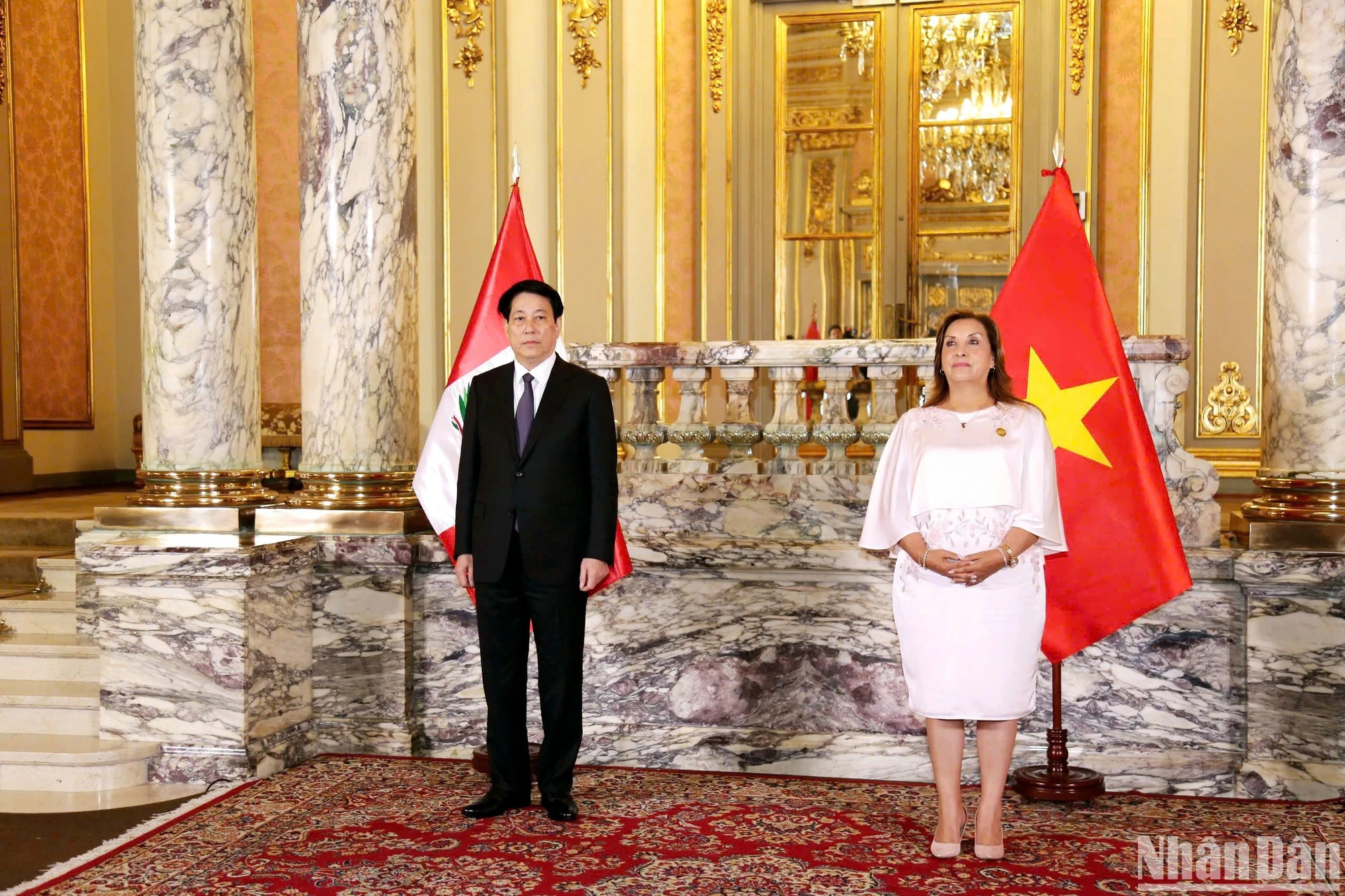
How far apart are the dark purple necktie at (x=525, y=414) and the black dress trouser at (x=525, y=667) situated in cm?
30

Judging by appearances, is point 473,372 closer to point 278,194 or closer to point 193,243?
point 193,243

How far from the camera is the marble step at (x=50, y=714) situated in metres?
4.82

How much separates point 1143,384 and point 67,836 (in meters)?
3.94

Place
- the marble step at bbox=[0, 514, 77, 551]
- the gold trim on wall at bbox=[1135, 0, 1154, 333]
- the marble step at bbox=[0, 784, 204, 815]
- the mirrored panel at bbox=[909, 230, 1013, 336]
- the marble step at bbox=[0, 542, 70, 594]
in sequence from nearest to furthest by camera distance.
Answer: the marble step at bbox=[0, 784, 204, 815]
the marble step at bbox=[0, 542, 70, 594]
the marble step at bbox=[0, 514, 77, 551]
the gold trim on wall at bbox=[1135, 0, 1154, 333]
the mirrored panel at bbox=[909, 230, 1013, 336]

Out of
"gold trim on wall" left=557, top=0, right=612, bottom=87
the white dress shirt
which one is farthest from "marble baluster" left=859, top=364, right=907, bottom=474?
"gold trim on wall" left=557, top=0, right=612, bottom=87

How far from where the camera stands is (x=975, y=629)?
356cm

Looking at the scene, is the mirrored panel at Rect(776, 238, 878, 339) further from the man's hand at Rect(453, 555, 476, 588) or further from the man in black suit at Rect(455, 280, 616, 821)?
the man's hand at Rect(453, 555, 476, 588)

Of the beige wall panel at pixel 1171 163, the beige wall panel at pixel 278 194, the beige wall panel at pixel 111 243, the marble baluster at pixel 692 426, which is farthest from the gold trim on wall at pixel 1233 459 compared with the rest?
the beige wall panel at pixel 111 243

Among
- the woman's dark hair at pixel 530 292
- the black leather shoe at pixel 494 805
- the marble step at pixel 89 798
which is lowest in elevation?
the marble step at pixel 89 798

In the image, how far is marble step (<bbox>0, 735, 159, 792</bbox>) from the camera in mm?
4480

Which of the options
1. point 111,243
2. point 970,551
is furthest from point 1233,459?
point 111,243

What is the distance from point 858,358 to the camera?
539cm

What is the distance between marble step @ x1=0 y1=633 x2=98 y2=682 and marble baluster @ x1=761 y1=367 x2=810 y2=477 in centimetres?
280

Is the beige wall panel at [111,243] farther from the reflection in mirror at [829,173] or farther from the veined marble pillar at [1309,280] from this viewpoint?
the veined marble pillar at [1309,280]
